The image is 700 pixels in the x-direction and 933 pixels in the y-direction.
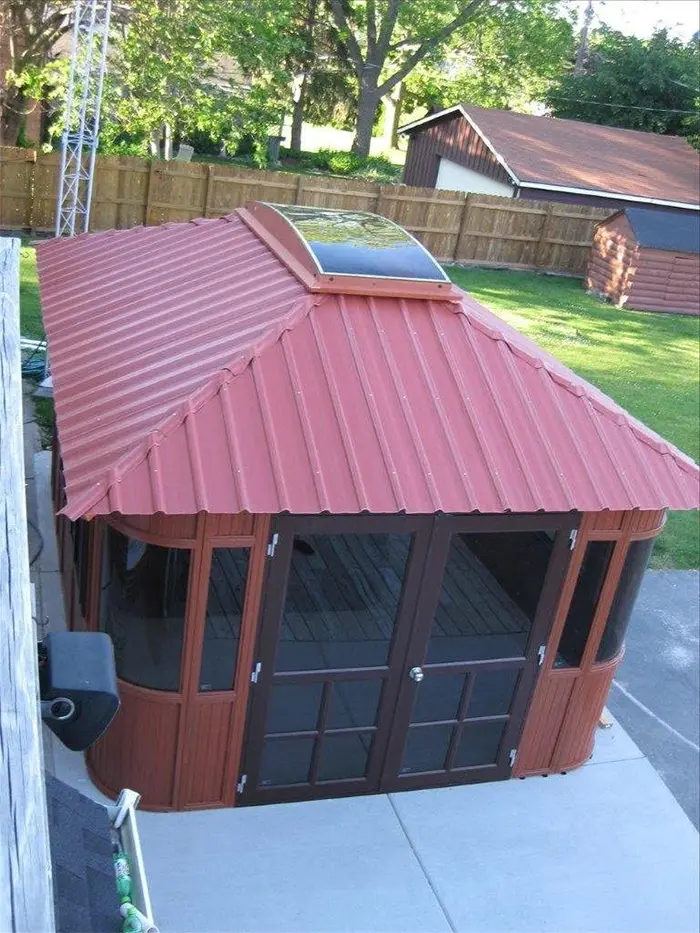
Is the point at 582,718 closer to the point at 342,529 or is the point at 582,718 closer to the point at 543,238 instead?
the point at 342,529

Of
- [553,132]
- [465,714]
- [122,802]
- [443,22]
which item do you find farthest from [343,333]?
[443,22]

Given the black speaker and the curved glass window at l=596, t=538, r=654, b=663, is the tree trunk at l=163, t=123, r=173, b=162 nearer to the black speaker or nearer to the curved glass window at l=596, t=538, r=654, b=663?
the curved glass window at l=596, t=538, r=654, b=663

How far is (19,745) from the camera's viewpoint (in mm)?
1968

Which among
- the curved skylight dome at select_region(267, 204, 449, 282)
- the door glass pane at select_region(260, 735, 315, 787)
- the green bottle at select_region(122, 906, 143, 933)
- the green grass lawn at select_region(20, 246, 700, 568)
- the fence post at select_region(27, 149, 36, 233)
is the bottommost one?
the door glass pane at select_region(260, 735, 315, 787)

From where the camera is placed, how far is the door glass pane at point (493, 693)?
6.33 meters

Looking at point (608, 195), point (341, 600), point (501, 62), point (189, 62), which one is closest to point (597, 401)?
point (341, 600)

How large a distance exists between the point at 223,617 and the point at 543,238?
20.7 m

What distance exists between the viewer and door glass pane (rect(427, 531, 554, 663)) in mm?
5957

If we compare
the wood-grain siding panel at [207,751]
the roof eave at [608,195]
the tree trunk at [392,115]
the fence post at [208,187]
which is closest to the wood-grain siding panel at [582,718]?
the wood-grain siding panel at [207,751]

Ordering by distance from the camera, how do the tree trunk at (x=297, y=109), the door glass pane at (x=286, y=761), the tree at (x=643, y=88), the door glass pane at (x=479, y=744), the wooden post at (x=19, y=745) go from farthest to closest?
the tree trunk at (x=297, y=109), the tree at (x=643, y=88), the door glass pane at (x=479, y=744), the door glass pane at (x=286, y=761), the wooden post at (x=19, y=745)

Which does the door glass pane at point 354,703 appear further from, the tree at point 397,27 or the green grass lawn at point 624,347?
the tree at point 397,27

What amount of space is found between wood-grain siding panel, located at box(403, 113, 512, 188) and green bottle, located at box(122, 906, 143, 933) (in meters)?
24.7

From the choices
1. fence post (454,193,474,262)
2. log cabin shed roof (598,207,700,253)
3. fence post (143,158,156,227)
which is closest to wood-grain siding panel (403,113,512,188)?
fence post (454,193,474,262)

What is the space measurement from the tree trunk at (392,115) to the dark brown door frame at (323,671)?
43.5 metres
